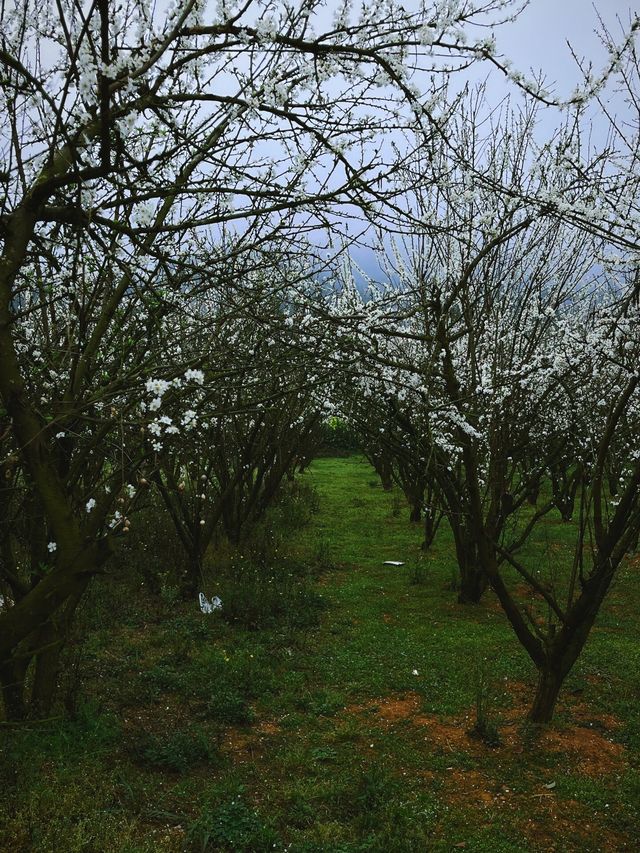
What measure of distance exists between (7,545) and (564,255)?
734 cm

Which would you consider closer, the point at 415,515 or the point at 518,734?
the point at 518,734

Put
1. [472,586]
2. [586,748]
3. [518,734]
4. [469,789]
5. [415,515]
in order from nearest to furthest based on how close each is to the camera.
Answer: [469,789] < [586,748] < [518,734] < [472,586] < [415,515]

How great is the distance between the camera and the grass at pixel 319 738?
3.97m

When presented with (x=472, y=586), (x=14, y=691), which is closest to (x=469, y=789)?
(x=14, y=691)

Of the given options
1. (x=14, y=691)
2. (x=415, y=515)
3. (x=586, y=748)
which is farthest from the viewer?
(x=415, y=515)

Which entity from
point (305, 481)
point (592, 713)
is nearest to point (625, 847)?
point (592, 713)

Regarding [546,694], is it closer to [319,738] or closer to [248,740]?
[319,738]

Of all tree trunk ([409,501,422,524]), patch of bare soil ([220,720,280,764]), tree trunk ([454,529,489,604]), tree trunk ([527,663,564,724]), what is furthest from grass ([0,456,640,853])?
tree trunk ([409,501,422,524])

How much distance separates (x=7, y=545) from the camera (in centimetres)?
473

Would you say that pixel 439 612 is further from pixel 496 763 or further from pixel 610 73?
pixel 610 73

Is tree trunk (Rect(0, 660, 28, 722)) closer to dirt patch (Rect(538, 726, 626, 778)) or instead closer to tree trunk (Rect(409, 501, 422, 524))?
dirt patch (Rect(538, 726, 626, 778))

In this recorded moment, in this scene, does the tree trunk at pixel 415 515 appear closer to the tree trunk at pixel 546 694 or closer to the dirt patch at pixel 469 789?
the tree trunk at pixel 546 694

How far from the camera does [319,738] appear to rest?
5.33 metres

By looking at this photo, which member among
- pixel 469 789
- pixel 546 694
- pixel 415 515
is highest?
pixel 415 515
